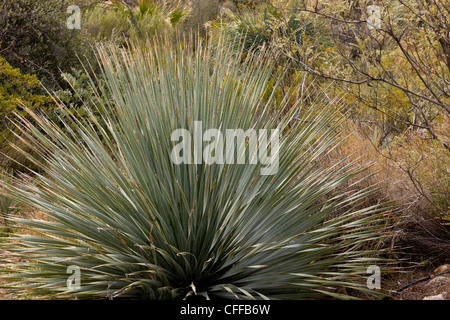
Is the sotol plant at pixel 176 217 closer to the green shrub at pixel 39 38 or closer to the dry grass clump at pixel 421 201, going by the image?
the dry grass clump at pixel 421 201

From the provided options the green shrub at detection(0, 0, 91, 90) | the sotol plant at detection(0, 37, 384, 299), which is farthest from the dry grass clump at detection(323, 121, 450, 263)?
the green shrub at detection(0, 0, 91, 90)

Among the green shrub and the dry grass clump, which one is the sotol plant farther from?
the green shrub

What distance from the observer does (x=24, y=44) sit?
7.91 meters

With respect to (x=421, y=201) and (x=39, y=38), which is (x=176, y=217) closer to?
(x=421, y=201)

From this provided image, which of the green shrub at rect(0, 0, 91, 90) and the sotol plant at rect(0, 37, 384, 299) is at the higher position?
the green shrub at rect(0, 0, 91, 90)

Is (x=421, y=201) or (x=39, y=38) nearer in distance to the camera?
(x=421, y=201)

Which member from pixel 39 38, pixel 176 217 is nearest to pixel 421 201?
pixel 176 217

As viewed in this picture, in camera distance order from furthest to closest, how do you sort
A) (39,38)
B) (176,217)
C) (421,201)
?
(39,38) → (421,201) → (176,217)

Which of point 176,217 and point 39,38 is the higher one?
point 39,38

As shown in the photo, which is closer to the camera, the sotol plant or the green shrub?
the sotol plant

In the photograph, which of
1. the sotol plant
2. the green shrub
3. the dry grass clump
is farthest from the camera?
the green shrub

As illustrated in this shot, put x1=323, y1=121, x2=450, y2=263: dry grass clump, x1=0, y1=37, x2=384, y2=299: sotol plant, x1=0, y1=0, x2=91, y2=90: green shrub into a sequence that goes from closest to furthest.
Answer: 1. x1=0, y1=37, x2=384, y2=299: sotol plant
2. x1=323, y1=121, x2=450, y2=263: dry grass clump
3. x1=0, y1=0, x2=91, y2=90: green shrub

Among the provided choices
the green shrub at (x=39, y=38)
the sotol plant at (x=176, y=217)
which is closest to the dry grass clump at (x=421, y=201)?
the sotol plant at (x=176, y=217)

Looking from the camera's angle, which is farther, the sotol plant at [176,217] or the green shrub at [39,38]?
the green shrub at [39,38]
